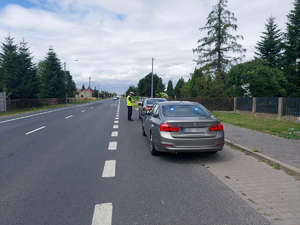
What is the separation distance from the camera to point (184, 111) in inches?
259

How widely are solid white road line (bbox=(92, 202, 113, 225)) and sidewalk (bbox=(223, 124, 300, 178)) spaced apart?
12.2 ft

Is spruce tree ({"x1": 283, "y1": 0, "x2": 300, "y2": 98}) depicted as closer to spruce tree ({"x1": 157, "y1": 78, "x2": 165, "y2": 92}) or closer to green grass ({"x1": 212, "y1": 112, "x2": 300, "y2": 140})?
green grass ({"x1": 212, "y1": 112, "x2": 300, "y2": 140})

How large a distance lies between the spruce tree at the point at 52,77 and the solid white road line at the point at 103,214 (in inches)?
1745

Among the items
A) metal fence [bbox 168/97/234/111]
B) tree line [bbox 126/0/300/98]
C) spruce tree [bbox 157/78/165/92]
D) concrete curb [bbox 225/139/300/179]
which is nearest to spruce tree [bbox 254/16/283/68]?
tree line [bbox 126/0/300/98]

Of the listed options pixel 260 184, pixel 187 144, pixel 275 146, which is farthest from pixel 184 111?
pixel 275 146

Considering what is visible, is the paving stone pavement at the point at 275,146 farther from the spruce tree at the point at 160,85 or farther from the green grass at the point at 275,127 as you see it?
the spruce tree at the point at 160,85

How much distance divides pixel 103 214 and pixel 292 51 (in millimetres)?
39075

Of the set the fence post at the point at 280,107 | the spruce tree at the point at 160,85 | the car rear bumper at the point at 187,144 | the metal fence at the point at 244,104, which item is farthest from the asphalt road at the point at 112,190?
the spruce tree at the point at 160,85

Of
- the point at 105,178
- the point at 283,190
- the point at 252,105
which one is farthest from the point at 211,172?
the point at 252,105

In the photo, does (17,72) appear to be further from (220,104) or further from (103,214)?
(103,214)

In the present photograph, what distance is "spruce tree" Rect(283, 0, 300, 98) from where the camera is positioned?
107ft

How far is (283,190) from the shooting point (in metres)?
4.11

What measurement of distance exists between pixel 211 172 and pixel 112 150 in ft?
9.92

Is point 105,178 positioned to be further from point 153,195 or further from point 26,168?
point 26,168
